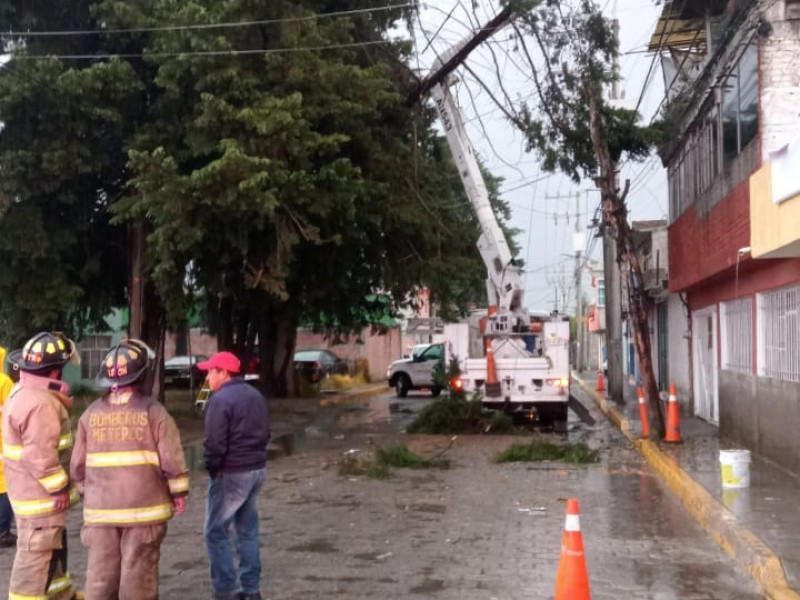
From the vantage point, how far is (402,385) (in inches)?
1309

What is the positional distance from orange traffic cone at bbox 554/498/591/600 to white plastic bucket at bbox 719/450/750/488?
5.13 m

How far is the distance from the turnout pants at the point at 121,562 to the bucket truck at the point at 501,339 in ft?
44.5

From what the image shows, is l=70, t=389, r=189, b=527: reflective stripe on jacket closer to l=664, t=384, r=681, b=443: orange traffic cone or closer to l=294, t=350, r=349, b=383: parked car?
l=664, t=384, r=681, b=443: orange traffic cone

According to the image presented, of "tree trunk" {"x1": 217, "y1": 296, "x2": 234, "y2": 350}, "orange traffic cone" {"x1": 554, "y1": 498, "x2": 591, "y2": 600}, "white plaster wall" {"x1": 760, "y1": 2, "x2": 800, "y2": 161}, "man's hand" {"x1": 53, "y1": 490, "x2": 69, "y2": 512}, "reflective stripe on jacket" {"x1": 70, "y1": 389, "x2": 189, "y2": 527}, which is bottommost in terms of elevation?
"orange traffic cone" {"x1": 554, "y1": 498, "x2": 591, "y2": 600}

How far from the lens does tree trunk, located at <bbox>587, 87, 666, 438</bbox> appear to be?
609 inches

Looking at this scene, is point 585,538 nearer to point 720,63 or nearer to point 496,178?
point 720,63

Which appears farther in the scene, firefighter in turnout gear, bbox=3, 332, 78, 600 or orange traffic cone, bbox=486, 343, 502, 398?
orange traffic cone, bbox=486, 343, 502, 398

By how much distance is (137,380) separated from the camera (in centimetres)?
561

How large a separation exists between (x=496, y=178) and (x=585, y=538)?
111 feet

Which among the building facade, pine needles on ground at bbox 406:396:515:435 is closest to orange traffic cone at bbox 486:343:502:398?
pine needles on ground at bbox 406:396:515:435

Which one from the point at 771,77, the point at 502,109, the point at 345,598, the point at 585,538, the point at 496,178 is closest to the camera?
the point at 345,598

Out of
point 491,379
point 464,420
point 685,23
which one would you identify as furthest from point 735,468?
point 685,23

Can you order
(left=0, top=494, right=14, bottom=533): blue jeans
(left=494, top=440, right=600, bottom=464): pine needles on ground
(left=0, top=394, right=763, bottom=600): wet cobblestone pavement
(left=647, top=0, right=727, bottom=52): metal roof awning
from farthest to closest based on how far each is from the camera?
(left=647, top=0, right=727, bottom=52): metal roof awning < (left=494, top=440, right=600, bottom=464): pine needles on ground < (left=0, top=494, right=14, bottom=533): blue jeans < (left=0, top=394, right=763, bottom=600): wet cobblestone pavement

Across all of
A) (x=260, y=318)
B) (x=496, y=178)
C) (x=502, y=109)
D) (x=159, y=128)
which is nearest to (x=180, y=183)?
(x=159, y=128)
